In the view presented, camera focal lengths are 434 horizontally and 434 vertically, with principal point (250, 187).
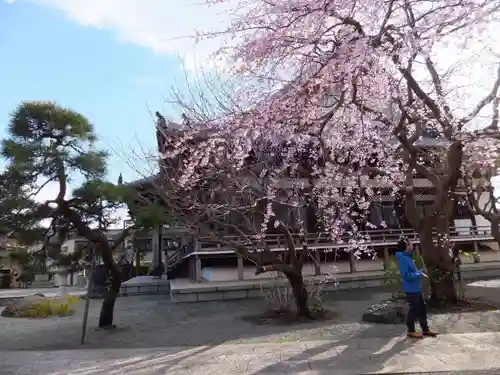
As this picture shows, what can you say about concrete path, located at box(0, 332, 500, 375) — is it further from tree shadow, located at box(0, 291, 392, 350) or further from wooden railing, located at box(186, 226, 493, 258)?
wooden railing, located at box(186, 226, 493, 258)

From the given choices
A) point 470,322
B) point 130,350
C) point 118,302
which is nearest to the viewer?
point 130,350

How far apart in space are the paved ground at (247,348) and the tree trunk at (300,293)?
0.70 meters

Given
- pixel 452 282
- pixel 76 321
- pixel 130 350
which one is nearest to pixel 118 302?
pixel 76 321

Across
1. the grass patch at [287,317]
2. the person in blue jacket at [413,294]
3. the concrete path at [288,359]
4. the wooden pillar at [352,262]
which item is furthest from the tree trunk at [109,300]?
the wooden pillar at [352,262]

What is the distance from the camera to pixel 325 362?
19.2ft

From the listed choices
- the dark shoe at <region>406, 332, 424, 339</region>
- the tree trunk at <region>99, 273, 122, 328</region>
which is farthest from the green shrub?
the dark shoe at <region>406, 332, 424, 339</region>

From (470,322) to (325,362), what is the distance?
3.82m

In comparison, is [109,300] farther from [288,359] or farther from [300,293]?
[288,359]

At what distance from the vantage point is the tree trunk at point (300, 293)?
376 inches

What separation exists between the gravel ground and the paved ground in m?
0.02

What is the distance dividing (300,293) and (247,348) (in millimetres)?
2972

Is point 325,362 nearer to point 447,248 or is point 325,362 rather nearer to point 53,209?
point 447,248

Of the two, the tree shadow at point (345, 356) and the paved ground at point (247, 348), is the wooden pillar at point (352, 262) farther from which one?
the tree shadow at point (345, 356)

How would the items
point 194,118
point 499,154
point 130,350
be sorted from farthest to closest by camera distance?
point 194,118 → point 499,154 → point 130,350
